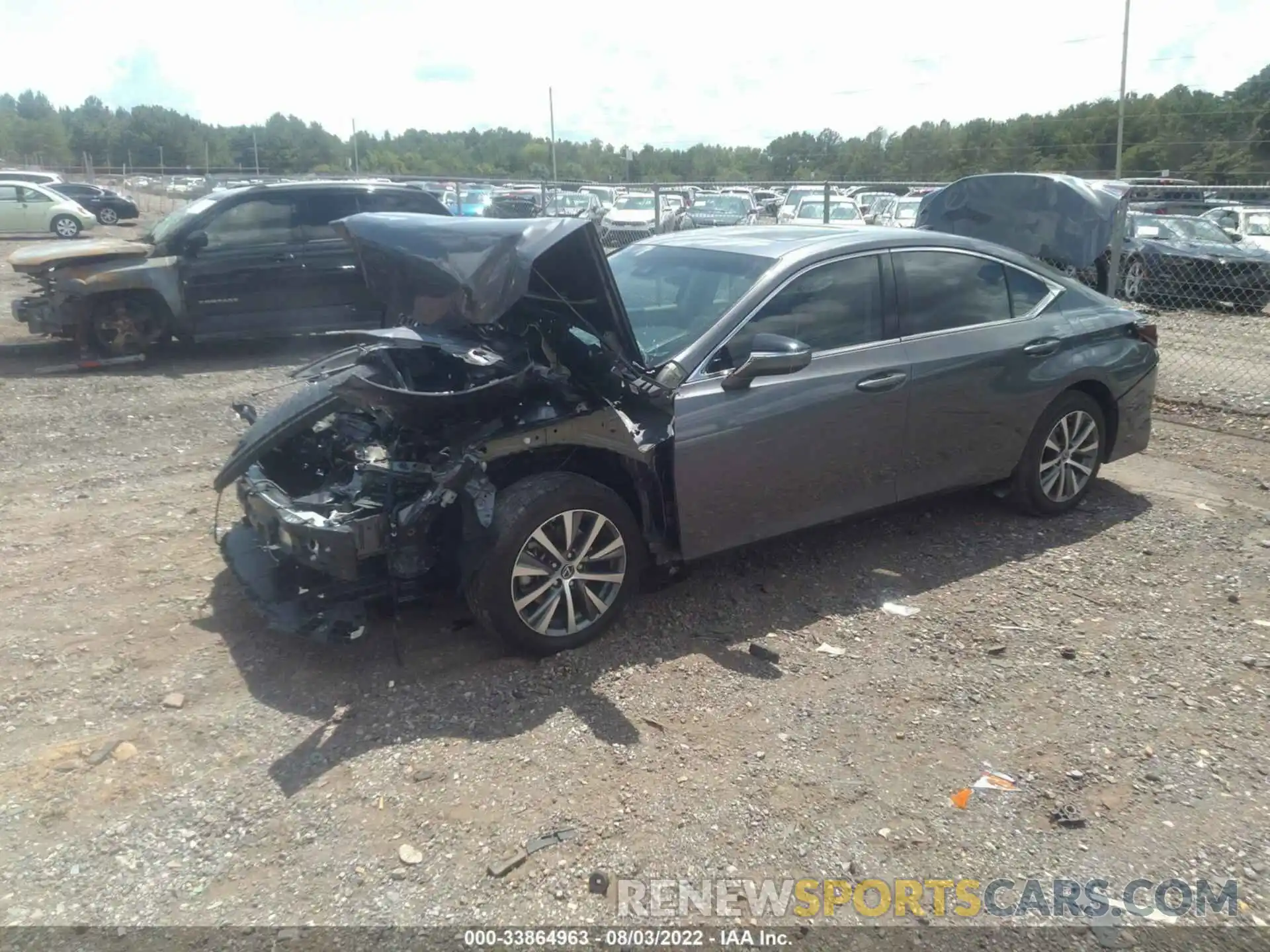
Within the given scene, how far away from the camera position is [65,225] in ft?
85.4

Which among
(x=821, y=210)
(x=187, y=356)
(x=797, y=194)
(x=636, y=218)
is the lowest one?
(x=187, y=356)

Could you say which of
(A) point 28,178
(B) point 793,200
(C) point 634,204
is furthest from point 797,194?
(A) point 28,178

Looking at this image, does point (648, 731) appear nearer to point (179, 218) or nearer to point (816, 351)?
point (816, 351)

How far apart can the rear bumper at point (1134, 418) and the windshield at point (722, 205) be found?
48.1ft

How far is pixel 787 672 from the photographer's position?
423 centimetres

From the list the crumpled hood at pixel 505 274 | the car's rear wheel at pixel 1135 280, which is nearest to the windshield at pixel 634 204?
the car's rear wheel at pixel 1135 280

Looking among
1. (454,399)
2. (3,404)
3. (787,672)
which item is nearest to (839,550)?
(787,672)

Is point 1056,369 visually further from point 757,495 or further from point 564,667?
point 564,667

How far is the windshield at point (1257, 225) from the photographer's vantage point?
16.6 m

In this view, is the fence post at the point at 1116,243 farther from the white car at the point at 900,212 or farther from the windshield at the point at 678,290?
the white car at the point at 900,212

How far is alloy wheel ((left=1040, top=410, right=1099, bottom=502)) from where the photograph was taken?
5.85m

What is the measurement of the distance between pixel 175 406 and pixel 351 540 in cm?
564

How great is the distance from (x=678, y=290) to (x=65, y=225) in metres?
26.5

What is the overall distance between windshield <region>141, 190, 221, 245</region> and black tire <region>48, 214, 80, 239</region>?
58.3 feet
